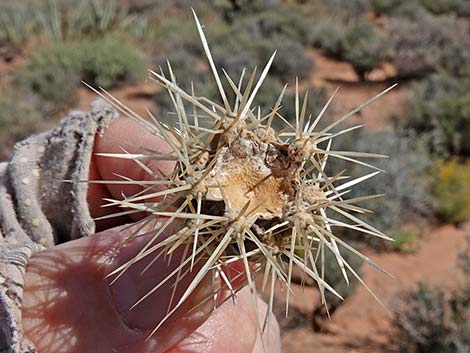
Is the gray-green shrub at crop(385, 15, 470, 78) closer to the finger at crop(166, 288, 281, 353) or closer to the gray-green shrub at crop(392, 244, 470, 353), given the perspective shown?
the gray-green shrub at crop(392, 244, 470, 353)

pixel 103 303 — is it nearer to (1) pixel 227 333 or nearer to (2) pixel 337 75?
(1) pixel 227 333

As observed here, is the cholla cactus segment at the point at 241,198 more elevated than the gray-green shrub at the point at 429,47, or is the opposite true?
the cholla cactus segment at the point at 241,198

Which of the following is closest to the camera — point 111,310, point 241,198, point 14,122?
point 241,198

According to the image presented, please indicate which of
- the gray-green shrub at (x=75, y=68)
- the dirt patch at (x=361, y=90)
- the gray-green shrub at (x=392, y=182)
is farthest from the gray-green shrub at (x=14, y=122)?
the dirt patch at (x=361, y=90)

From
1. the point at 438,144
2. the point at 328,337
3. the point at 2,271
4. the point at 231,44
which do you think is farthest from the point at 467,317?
the point at 231,44

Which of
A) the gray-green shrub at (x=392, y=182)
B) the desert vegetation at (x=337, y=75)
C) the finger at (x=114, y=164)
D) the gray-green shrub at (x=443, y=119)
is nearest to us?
the finger at (x=114, y=164)

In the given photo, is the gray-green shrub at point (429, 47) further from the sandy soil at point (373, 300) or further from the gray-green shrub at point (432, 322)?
the gray-green shrub at point (432, 322)

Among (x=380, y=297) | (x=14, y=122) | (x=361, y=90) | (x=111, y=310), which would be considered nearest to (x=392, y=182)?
(x=380, y=297)
